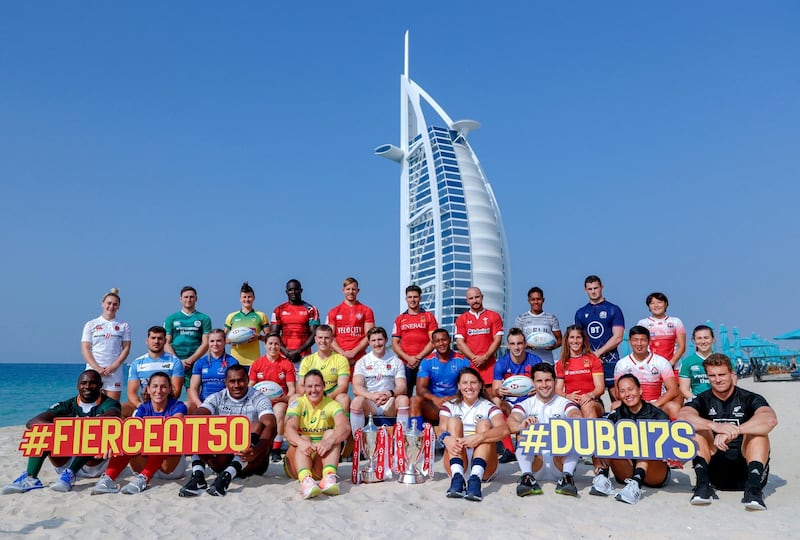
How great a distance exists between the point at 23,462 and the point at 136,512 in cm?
305

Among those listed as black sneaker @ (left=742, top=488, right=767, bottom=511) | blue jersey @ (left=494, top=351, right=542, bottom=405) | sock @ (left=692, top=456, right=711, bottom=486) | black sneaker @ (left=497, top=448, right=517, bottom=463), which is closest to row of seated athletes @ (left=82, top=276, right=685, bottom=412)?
blue jersey @ (left=494, top=351, right=542, bottom=405)

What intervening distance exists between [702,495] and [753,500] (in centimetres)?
32

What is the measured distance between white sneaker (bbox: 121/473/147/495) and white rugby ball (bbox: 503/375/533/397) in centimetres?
316

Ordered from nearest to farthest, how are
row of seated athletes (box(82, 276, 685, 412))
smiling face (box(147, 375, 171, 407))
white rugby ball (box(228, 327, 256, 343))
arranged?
smiling face (box(147, 375, 171, 407)), row of seated athletes (box(82, 276, 685, 412)), white rugby ball (box(228, 327, 256, 343))

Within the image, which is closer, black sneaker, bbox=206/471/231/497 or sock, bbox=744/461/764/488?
sock, bbox=744/461/764/488

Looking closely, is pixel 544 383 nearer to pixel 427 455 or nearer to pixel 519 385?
pixel 519 385

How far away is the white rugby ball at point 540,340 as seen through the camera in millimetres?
6887

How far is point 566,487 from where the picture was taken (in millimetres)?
4801

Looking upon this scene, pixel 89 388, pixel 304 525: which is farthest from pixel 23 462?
pixel 304 525

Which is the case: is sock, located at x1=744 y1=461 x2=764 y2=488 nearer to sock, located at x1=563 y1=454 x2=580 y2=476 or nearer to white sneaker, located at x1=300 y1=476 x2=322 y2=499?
sock, located at x1=563 y1=454 x2=580 y2=476

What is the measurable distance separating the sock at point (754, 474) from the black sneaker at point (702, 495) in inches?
9.7

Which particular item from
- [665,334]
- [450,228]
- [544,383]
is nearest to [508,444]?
[544,383]

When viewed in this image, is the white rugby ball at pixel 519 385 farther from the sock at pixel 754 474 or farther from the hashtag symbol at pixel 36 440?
the hashtag symbol at pixel 36 440

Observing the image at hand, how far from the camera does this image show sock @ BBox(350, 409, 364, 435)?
5978 mm
